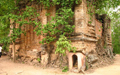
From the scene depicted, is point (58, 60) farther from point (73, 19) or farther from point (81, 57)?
point (73, 19)

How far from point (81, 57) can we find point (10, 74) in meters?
4.26

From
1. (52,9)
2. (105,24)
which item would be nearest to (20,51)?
(52,9)

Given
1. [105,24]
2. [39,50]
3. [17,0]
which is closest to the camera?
[39,50]

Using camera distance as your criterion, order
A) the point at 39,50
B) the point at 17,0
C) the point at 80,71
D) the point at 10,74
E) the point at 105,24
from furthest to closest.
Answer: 1. the point at 105,24
2. the point at 17,0
3. the point at 39,50
4. the point at 80,71
5. the point at 10,74

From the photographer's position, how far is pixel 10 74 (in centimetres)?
568

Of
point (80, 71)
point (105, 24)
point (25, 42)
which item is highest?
point (105, 24)

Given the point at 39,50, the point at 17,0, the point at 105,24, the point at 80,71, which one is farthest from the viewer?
the point at 105,24

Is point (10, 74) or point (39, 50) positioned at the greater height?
point (39, 50)

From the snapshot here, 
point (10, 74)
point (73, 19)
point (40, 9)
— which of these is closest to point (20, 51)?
point (10, 74)

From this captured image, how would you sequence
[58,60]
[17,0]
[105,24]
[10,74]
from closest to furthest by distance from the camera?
1. [10,74]
2. [58,60]
3. [17,0]
4. [105,24]

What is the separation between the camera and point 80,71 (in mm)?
6074

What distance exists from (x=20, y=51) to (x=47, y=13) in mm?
4297

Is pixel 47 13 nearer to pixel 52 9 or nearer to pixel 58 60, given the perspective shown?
pixel 52 9

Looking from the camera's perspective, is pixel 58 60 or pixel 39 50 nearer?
pixel 58 60
